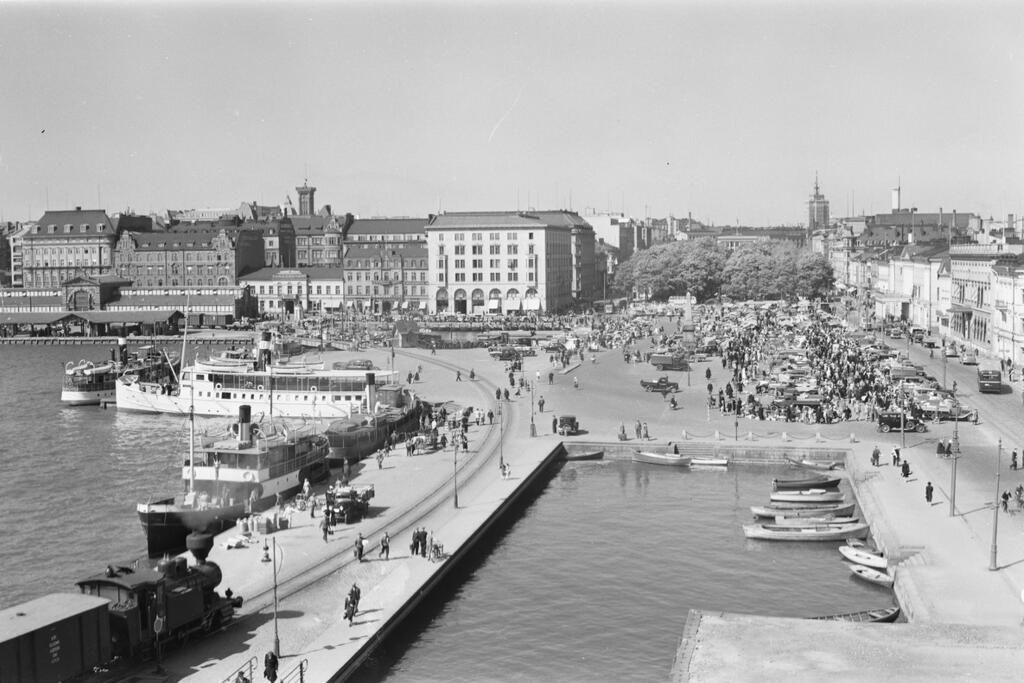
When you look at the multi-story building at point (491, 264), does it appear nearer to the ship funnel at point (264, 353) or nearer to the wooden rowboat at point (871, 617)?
the ship funnel at point (264, 353)

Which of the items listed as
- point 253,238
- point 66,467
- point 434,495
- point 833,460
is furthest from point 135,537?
point 253,238

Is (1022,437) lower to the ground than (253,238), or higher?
lower

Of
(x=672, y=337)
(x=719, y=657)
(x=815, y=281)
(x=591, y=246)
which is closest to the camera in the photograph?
(x=719, y=657)

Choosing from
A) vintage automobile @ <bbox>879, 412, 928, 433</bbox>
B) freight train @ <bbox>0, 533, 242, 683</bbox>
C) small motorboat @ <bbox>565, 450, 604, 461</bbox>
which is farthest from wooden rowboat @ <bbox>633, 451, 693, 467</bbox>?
freight train @ <bbox>0, 533, 242, 683</bbox>

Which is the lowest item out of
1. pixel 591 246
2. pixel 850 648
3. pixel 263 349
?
pixel 850 648

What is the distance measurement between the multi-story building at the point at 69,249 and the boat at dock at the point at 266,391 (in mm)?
93581

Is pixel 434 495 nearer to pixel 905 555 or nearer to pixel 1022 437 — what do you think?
pixel 905 555

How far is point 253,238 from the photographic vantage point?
544 feet

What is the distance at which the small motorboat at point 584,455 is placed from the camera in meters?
54.5

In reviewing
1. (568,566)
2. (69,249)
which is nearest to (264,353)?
(568,566)

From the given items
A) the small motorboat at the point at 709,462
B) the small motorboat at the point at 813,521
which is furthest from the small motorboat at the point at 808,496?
the small motorboat at the point at 709,462

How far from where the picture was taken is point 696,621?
29.3 metres

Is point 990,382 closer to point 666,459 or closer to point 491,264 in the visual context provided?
point 666,459

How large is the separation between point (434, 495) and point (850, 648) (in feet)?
66.4
